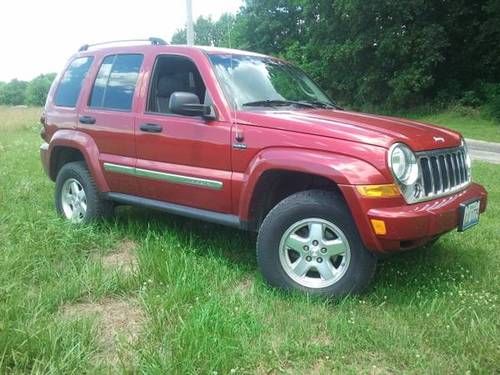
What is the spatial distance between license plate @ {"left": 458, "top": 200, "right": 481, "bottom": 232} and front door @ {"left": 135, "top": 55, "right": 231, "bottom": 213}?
5.44 feet

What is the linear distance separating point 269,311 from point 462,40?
970 inches

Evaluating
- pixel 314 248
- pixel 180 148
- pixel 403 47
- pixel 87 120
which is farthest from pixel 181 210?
pixel 403 47

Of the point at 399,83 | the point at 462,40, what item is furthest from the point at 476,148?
the point at 462,40

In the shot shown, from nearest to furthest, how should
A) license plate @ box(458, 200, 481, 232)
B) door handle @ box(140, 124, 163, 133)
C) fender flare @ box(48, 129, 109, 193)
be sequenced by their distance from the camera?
license plate @ box(458, 200, 481, 232), door handle @ box(140, 124, 163, 133), fender flare @ box(48, 129, 109, 193)

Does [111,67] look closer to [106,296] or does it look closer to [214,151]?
[214,151]

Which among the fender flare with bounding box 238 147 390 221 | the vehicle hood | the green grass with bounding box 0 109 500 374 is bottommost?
the green grass with bounding box 0 109 500 374

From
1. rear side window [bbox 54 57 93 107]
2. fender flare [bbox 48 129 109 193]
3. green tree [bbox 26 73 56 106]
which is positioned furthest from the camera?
green tree [bbox 26 73 56 106]

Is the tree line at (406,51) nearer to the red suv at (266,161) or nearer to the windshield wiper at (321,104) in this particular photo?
the windshield wiper at (321,104)

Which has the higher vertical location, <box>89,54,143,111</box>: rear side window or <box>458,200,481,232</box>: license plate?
<box>89,54,143,111</box>: rear side window

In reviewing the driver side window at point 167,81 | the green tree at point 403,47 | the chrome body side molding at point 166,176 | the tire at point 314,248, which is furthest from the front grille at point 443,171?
the green tree at point 403,47

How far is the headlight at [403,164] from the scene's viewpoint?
135 inches

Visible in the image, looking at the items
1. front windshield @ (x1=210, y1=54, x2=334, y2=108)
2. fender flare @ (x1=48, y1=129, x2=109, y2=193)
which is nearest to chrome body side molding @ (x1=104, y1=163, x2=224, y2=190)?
fender flare @ (x1=48, y1=129, x2=109, y2=193)

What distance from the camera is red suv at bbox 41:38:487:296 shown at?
3.47 metres

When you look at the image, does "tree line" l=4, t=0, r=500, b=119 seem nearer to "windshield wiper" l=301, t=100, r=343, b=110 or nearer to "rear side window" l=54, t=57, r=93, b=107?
"windshield wiper" l=301, t=100, r=343, b=110
